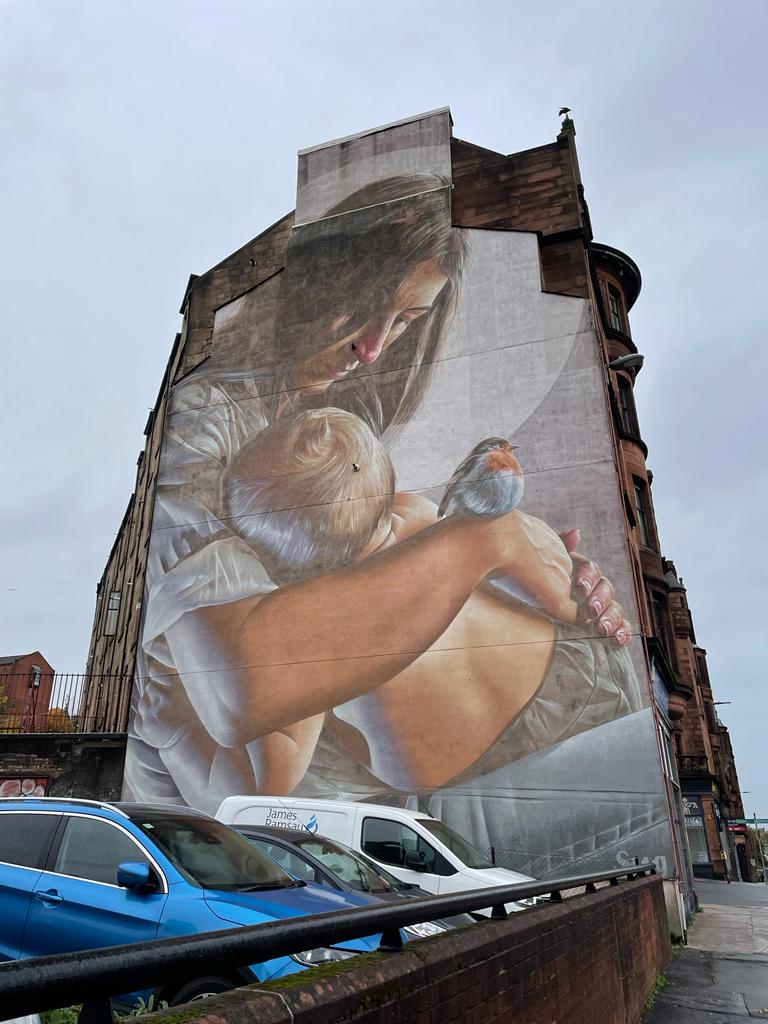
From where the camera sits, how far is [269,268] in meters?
24.0

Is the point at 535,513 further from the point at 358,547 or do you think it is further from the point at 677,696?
the point at 677,696

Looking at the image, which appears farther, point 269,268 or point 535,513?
point 269,268

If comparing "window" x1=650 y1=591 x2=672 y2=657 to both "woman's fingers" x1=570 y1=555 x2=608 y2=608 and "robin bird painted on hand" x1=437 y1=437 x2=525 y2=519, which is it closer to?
"woman's fingers" x1=570 y1=555 x2=608 y2=608

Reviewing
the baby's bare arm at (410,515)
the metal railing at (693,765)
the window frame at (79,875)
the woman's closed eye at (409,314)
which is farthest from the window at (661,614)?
the window frame at (79,875)

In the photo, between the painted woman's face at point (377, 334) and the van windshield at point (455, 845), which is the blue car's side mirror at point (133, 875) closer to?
the van windshield at point (455, 845)

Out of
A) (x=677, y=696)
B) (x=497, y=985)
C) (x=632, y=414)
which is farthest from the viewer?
(x=632, y=414)

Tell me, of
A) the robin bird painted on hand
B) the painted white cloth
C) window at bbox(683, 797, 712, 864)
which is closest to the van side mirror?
the painted white cloth

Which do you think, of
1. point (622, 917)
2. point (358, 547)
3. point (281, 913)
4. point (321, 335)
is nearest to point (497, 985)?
point (281, 913)

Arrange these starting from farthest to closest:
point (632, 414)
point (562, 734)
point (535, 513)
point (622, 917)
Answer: point (632, 414) → point (535, 513) → point (562, 734) → point (622, 917)

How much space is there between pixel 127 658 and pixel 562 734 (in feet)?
55.8

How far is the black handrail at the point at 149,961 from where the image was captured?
1.52m

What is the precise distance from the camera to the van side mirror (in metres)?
9.63

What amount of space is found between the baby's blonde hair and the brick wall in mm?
12051

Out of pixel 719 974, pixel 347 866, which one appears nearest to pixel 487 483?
pixel 719 974
